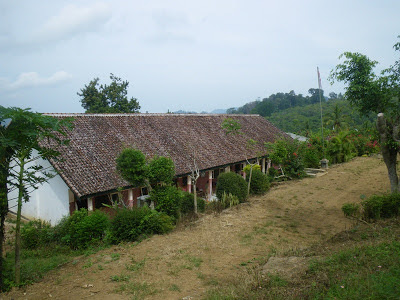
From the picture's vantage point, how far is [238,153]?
1994cm

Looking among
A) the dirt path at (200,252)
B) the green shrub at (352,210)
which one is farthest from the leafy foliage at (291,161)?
the green shrub at (352,210)

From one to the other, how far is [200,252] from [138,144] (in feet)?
29.2

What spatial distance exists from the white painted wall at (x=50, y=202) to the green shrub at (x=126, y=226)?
4041mm

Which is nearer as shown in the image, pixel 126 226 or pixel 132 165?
Result: pixel 126 226

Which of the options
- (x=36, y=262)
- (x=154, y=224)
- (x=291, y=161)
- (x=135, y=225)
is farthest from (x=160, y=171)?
(x=291, y=161)

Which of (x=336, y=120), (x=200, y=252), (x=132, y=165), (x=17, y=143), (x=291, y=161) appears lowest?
(x=200, y=252)

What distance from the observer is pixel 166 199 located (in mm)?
10469

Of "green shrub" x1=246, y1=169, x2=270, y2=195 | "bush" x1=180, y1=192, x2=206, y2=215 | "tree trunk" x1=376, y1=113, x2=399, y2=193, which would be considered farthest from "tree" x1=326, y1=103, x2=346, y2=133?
"bush" x1=180, y1=192, x2=206, y2=215

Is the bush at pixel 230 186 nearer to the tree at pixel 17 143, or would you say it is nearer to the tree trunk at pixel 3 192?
the tree at pixel 17 143

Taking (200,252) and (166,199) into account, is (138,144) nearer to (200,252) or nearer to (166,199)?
(166,199)

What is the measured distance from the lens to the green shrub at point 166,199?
10.5 m

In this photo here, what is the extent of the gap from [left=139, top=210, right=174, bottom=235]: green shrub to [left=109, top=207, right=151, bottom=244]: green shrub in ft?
0.41

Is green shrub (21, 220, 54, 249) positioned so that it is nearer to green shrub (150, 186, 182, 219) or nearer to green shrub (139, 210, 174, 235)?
green shrub (139, 210, 174, 235)

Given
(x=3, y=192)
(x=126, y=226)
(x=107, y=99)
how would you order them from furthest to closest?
(x=107, y=99) → (x=126, y=226) → (x=3, y=192)
